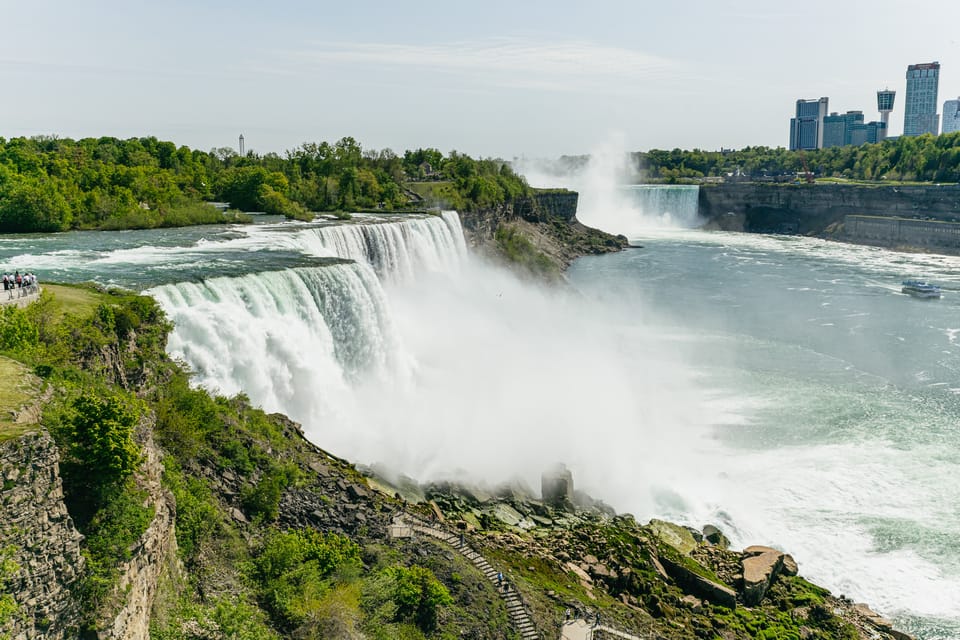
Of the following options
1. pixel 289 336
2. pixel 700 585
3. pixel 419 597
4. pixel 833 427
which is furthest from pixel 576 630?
pixel 833 427

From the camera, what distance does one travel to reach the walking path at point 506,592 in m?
14.1

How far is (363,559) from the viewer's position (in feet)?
48.4

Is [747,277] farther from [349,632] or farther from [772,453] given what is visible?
[349,632]

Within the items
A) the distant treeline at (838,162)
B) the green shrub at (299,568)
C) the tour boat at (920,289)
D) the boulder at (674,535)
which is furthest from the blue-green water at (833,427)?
the distant treeline at (838,162)

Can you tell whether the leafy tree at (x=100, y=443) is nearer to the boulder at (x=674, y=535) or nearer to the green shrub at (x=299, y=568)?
the green shrub at (x=299, y=568)

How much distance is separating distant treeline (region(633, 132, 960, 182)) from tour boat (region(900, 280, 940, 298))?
46.0m

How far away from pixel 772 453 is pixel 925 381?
1137 cm

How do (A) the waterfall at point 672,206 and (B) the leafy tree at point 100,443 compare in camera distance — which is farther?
(A) the waterfall at point 672,206

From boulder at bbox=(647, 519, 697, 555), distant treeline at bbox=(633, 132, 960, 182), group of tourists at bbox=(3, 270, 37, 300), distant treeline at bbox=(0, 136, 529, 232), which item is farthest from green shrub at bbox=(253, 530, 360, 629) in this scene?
distant treeline at bbox=(633, 132, 960, 182)

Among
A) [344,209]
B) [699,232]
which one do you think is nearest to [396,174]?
[344,209]

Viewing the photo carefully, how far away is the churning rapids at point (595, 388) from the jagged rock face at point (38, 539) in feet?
30.0

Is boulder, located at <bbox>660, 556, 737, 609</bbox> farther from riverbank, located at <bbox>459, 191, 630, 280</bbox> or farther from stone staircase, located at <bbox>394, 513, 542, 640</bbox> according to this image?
riverbank, located at <bbox>459, 191, 630, 280</bbox>

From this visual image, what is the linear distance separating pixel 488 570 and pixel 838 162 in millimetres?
121771

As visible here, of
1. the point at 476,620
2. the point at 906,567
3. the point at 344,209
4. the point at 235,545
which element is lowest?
the point at 906,567
